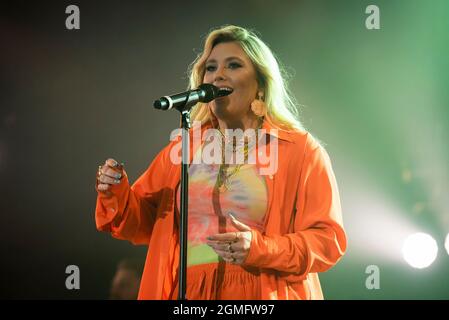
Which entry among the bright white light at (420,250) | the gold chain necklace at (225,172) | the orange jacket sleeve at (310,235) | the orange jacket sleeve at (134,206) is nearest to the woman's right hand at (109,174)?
the orange jacket sleeve at (134,206)

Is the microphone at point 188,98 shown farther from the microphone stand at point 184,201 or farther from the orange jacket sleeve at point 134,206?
the orange jacket sleeve at point 134,206

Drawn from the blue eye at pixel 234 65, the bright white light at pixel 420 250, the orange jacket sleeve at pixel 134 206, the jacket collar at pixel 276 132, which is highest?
the blue eye at pixel 234 65

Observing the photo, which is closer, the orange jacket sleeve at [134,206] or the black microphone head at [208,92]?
the black microphone head at [208,92]

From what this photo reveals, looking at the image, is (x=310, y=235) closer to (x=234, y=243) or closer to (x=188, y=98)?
(x=234, y=243)

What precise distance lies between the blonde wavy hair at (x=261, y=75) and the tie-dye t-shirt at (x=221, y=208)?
259mm

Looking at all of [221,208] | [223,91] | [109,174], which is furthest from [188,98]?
[221,208]

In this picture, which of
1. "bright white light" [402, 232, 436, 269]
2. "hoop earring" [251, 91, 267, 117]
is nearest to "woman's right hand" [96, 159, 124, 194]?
"hoop earring" [251, 91, 267, 117]

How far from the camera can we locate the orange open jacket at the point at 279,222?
253 cm

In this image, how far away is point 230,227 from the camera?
8.79 feet

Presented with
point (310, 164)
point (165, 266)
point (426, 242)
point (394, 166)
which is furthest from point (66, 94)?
point (426, 242)

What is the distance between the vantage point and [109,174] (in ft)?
8.30

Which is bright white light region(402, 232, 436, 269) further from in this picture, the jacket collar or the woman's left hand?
the woman's left hand

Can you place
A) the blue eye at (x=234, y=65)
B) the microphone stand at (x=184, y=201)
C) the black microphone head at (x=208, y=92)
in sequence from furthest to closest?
the blue eye at (x=234, y=65) → the black microphone head at (x=208, y=92) → the microphone stand at (x=184, y=201)
